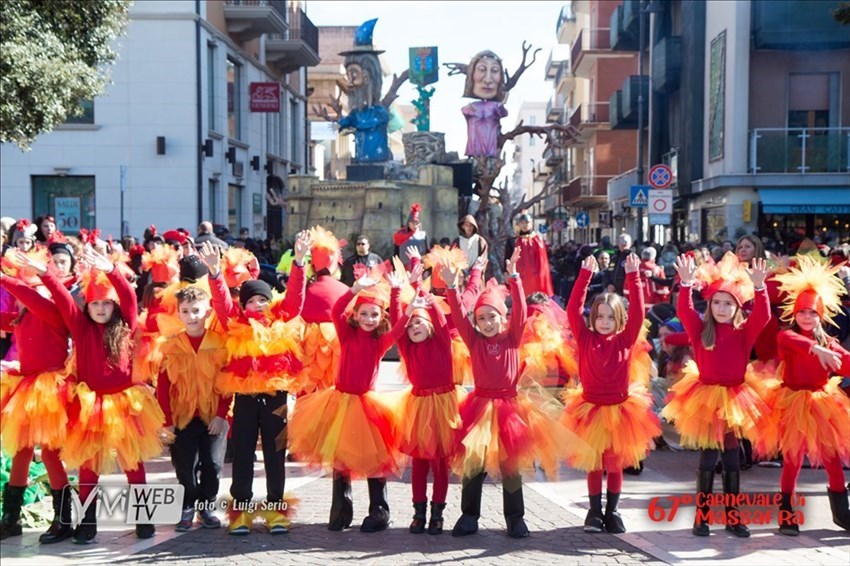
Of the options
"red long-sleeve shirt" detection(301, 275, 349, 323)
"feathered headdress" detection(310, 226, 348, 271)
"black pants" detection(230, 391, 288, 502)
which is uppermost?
"feathered headdress" detection(310, 226, 348, 271)

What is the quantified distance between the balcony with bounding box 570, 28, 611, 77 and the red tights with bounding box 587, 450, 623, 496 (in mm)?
46733

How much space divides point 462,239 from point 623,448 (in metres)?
6.62

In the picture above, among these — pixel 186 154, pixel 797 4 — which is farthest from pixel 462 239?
pixel 186 154

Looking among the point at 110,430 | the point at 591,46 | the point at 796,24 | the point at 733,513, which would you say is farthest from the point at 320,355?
the point at 591,46

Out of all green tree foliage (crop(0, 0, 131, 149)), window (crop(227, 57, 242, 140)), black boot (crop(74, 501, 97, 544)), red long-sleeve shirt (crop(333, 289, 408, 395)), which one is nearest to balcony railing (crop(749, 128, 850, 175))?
green tree foliage (crop(0, 0, 131, 149))

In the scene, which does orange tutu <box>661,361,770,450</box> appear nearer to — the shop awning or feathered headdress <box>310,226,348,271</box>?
feathered headdress <box>310,226,348,271</box>

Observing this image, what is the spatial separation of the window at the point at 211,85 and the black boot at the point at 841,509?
25313 millimetres

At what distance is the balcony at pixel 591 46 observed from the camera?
2069 inches

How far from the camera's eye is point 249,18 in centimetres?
3259

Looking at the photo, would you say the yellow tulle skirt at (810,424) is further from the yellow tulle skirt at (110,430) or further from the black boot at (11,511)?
the black boot at (11,511)

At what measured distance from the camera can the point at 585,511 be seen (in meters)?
7.78

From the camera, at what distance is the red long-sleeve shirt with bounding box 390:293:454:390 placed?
717 cm

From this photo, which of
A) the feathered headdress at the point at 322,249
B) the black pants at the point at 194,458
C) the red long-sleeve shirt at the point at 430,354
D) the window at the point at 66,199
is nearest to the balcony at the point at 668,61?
the window at the point at 66,199

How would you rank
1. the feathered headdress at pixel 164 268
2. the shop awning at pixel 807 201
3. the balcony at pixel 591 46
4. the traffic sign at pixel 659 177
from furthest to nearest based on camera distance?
the balcony at pixel 591 46 < the shop awning at pixel 807 201 < the traffic sign at pixel 659 177 < the feathered headdress at pixel 164 268
